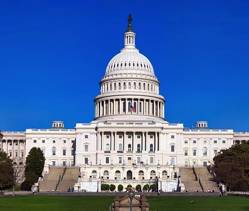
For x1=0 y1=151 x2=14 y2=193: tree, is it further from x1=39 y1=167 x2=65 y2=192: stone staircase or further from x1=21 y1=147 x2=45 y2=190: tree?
x1=21 y1=147 x2=45 y2=190: tree

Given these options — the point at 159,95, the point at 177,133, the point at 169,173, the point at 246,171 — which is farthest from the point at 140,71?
the point at 246,171

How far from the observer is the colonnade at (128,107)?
552 ft

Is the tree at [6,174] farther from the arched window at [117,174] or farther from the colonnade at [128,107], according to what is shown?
the colonnade at [128,107]

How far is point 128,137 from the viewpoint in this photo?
157 m

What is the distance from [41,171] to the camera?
139375 millimetres

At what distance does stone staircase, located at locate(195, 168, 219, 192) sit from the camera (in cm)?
11700

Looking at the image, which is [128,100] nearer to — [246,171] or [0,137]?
[0,137]

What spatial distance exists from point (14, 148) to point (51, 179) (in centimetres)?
5252

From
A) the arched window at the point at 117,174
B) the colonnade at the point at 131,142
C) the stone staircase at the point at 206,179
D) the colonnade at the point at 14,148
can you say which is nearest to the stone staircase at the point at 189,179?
the stone staircase at the point at 206,179

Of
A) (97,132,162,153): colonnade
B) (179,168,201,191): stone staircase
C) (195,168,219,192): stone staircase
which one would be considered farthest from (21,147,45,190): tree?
(195,168,219,192): stone staircase

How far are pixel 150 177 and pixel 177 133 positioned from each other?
1015 inches

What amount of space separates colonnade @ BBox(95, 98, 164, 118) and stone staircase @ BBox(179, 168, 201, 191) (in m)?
35.8

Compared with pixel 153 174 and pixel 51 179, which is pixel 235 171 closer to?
pixel 153 174

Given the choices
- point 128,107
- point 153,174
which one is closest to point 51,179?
point 153,174
